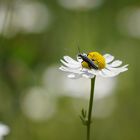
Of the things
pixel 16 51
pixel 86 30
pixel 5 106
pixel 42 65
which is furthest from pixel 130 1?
pixel 5 106

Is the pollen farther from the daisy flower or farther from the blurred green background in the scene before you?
the blurred green background

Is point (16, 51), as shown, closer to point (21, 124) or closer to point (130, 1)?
point (21, 124)

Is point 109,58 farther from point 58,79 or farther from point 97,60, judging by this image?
point 58,79

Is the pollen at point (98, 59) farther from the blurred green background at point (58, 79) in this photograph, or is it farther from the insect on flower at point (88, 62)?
the blurred green background at point (58, 79)

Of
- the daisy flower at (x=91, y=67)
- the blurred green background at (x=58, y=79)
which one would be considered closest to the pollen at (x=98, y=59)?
the daisy flower at (x=91, y=67)

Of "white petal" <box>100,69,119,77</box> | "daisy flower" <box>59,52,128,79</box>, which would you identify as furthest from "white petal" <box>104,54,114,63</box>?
"white petal" <box>100,69,119,77</box>
